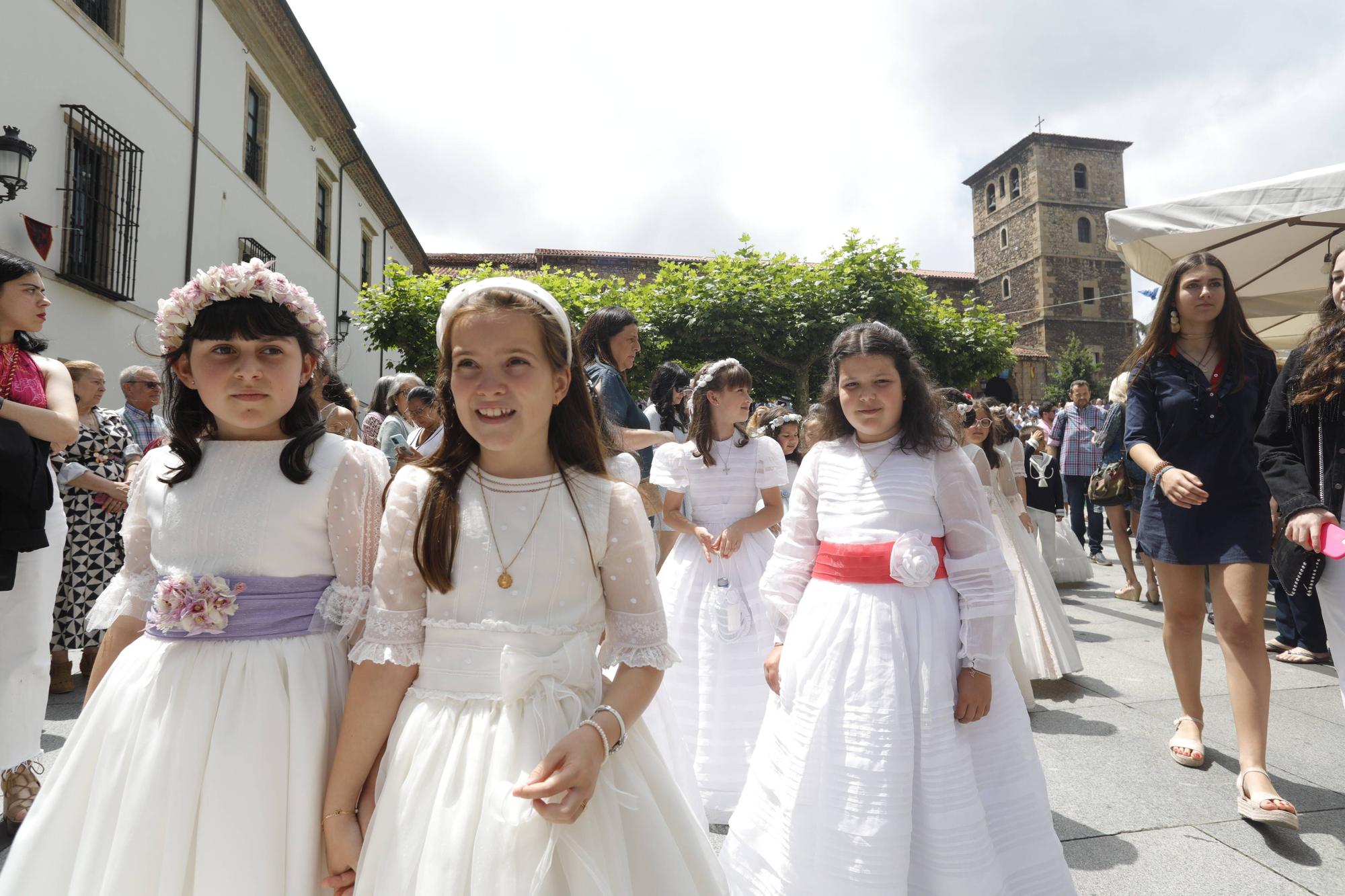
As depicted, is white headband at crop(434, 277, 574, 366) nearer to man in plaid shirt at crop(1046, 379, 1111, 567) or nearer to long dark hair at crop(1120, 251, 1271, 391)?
long dark hair at crop(1120, 251, 1271, 391)

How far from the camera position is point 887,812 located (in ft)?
6.97

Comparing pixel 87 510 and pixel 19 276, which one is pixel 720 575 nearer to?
pixel 19 276

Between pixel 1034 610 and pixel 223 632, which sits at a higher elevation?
pixel 223 632

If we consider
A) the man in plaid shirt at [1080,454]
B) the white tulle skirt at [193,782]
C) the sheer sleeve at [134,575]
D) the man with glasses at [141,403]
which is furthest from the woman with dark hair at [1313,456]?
the man in plaid shirt at [1080,454]

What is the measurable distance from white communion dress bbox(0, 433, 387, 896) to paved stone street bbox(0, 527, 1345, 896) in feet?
6.06

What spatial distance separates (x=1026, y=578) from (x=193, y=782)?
4.65 meters

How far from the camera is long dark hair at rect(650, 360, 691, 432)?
222 inches

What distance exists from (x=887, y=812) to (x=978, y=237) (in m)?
62.6

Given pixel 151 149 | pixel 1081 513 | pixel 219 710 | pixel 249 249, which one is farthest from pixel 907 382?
pixel 249 249

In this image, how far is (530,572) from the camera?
1588 mm

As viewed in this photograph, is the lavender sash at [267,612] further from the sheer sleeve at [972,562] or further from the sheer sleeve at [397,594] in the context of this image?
the sheer sleeve at [972,562]

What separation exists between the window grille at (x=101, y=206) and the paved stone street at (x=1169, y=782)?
6.84m

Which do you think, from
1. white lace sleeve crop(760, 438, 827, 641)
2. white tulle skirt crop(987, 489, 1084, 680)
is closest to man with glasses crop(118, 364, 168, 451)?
white lace sleeve crop(760, 438, 827, 641)

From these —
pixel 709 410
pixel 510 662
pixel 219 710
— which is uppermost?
pixel 709 410
